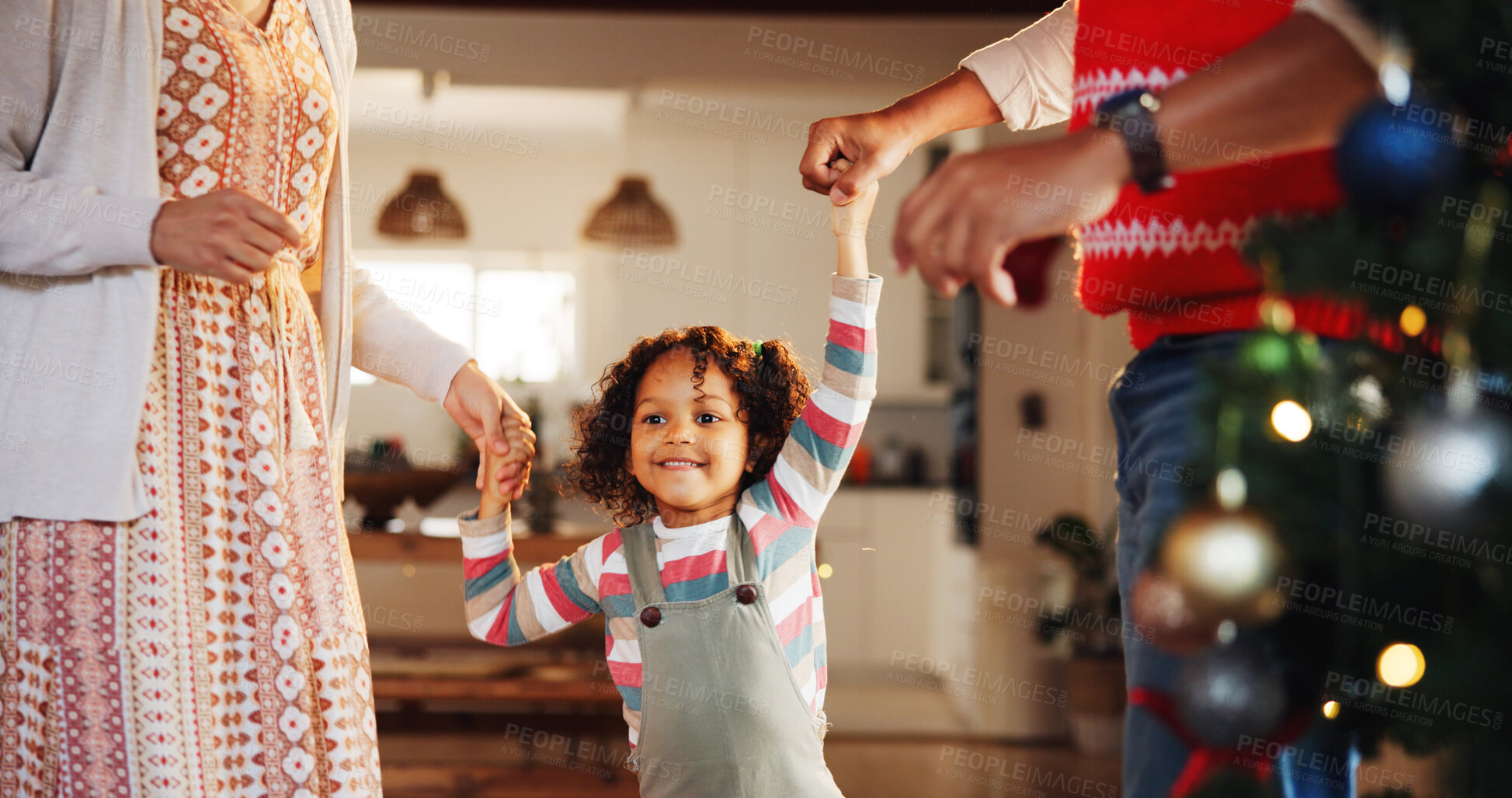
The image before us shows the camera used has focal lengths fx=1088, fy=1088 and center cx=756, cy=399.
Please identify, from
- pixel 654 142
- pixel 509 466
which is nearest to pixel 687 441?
pixel 509 466

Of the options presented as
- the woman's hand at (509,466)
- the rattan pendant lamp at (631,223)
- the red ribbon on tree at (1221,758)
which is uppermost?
the rattan pendant lamp at (631,223)

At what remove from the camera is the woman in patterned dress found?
28.1 inches

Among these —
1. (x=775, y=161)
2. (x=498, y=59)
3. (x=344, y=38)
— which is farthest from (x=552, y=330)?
(x=344, y=38)

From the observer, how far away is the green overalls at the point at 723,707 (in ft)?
3.01

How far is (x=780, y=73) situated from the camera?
3873mm

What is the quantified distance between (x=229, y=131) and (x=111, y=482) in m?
0.27

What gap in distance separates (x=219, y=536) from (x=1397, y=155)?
0.75 m

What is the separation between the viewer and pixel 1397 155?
0.43 meters

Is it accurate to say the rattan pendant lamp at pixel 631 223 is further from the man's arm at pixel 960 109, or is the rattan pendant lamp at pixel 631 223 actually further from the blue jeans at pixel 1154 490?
the blue jeans at pixel 1154 490

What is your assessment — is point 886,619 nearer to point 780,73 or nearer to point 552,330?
point 780,73

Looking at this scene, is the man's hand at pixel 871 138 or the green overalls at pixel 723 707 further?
the green overalls at pixel 723 707

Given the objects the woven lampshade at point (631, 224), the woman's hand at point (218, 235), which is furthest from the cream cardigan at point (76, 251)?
the woven lampshade at point (631, 224)

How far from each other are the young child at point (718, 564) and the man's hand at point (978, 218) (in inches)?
15.5

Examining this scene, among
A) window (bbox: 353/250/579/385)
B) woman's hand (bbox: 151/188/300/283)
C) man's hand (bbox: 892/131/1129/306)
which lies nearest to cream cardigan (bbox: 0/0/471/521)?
woman's hand (bbox: 151/188/300/283)
